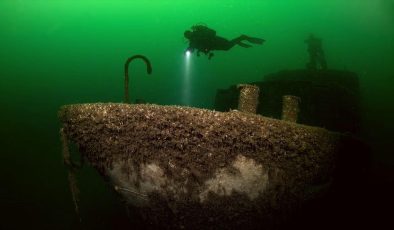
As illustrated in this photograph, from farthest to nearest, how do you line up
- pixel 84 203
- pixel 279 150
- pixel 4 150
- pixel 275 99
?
pixel 4 150 → pixel 84 203 → pixel 275 99 → pixel 279 150

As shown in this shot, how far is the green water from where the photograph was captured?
11.8m

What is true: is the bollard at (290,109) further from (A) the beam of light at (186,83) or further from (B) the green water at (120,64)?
(A) the beam of light at (186,83)

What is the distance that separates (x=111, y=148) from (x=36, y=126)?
75.4ft

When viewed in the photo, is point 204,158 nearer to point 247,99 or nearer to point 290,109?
point 247,99

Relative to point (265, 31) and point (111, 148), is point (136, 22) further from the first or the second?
point (111, 148)

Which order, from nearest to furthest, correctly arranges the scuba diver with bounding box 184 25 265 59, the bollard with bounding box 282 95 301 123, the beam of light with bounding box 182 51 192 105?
1. the bollard with bounding box 282 95 301 123
2. the scuba diver with bounding box 184 25 265 59
3. the beam of light with bounding box 182 51 192 105

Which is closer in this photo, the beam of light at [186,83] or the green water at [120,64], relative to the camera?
the green water at [120,64]

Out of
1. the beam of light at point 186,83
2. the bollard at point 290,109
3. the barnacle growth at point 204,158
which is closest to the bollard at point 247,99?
the bollard at point 290,109

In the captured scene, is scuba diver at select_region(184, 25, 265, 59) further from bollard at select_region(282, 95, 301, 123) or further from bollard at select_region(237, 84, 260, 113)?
bollard at select_region(282, 95, 301, 123)

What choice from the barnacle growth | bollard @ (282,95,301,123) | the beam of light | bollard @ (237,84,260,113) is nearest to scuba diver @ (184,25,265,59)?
bollard @ (237,84,260,113)

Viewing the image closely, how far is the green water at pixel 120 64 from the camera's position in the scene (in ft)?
38.5

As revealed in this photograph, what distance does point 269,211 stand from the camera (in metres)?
3.84

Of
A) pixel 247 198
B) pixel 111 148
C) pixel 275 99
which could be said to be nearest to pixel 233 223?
pixel 247 198

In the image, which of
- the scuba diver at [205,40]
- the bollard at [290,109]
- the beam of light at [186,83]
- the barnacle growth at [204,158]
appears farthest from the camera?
the beam of light at [186,83]
